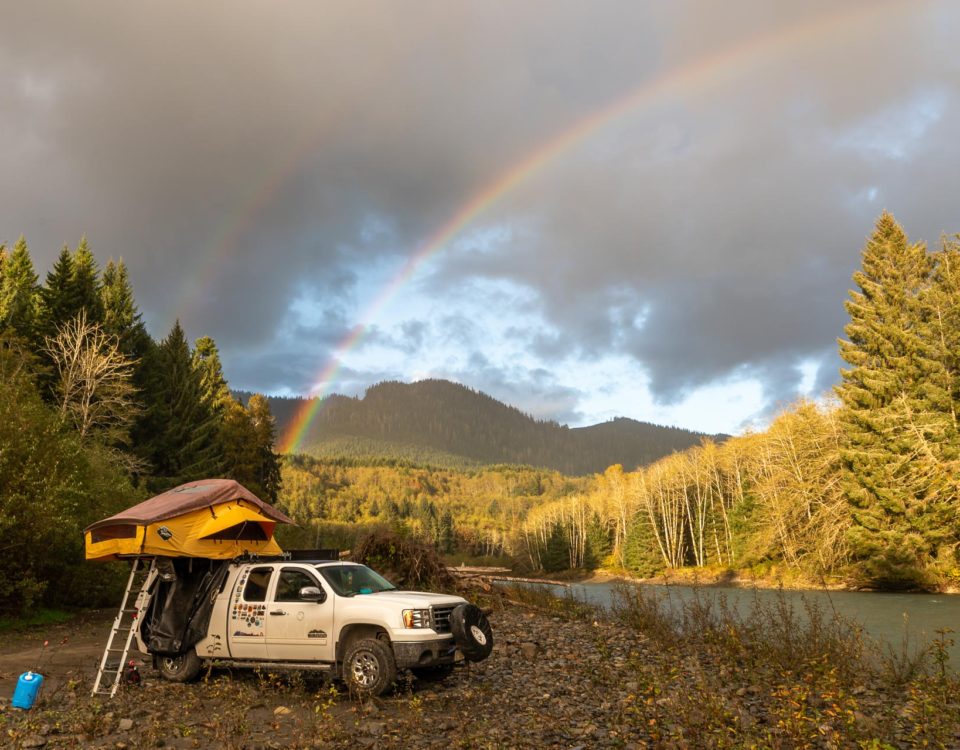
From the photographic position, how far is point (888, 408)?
35.3m

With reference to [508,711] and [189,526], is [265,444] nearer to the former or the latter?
[189,526]

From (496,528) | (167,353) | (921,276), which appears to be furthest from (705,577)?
(496,528)

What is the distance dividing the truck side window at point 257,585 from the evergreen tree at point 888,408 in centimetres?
3389

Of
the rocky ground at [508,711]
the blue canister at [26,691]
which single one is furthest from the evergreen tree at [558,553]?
the blue canister at [26,691]

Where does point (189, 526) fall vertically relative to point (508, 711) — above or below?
above

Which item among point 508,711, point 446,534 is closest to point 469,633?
point 508,711

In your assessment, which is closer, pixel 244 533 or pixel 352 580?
pixel 352 580

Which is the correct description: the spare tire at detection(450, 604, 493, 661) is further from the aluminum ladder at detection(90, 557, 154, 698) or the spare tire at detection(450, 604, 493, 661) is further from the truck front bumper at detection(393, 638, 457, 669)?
the aluminum ladder at detection(90, 557, 154, 698)

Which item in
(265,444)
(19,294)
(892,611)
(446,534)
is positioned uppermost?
(19,294)

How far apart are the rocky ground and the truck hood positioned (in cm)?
126

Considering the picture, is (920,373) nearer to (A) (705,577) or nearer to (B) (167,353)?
(A) (705,577)

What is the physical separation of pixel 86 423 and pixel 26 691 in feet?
82.3

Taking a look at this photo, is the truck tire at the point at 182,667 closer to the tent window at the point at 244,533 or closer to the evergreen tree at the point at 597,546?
the tent window at the point at 244,533

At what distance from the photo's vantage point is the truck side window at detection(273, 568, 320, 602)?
431 inches
